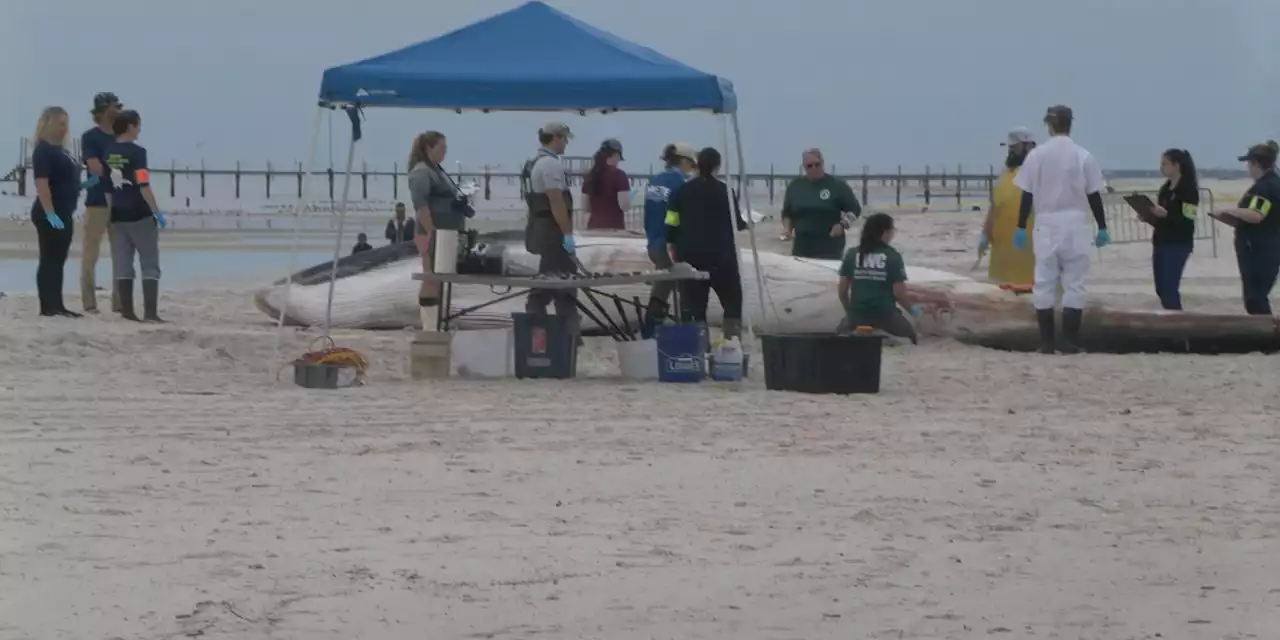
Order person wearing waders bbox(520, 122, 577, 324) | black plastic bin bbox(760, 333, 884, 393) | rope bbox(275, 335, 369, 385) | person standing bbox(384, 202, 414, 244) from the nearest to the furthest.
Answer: black plastic bin bbox(760, 333, 884, 393), rope bbox(275, 335, 369, 385), person wearing waders bbox(520, 122, 577, 324), person standing bbox(384, 202, 414, 244)

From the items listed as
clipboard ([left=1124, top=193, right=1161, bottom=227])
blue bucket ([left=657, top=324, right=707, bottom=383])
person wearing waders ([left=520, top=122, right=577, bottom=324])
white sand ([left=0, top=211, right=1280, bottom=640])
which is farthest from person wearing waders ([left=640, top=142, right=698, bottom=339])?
clipboard ([left=1124, top=193, right=1161, bottom=227])

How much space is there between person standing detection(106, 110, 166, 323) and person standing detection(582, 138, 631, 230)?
9.47 ft

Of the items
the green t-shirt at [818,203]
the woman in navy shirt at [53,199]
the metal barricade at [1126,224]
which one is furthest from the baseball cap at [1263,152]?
the metal barricade at [1126,224]

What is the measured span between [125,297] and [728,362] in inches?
178

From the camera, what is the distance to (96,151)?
11961 millimetres

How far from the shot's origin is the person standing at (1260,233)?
39.2ft

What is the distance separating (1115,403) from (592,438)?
→ 9.36 ft

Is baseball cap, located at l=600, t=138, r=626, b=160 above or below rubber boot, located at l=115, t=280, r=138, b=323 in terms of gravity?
above

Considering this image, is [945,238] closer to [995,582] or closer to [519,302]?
[519,302]

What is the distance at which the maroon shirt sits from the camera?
12.2 metres

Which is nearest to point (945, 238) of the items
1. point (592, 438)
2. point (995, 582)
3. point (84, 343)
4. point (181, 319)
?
point (181, 319)

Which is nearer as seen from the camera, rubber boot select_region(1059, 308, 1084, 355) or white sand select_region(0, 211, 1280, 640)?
white sand select_region(0, 211, 1280, 640)

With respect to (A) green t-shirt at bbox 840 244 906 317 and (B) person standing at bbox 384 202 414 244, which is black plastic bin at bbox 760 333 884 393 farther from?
(B) person standing at bbox 384 202 414 244

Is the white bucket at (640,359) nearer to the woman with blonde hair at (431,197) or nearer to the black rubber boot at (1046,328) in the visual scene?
the woman with blonde hair at (431,197)
